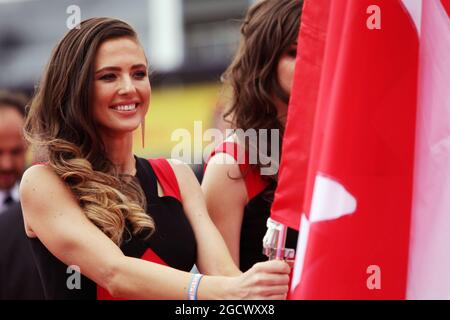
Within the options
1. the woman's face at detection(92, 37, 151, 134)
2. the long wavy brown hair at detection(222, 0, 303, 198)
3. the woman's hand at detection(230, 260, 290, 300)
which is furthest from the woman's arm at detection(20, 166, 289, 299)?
the long wavy brown hair at detection(222, 0, 303, 198)

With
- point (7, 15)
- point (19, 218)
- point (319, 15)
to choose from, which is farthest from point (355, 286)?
point (7, 15)

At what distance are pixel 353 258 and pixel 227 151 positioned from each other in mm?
1346

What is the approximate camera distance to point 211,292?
12.0 feet

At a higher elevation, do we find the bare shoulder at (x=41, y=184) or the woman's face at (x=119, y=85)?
the woman's face at (x=119, y=85)

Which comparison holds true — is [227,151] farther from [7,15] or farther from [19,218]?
[7,15]

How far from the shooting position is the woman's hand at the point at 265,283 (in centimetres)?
358

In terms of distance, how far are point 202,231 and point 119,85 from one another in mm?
655

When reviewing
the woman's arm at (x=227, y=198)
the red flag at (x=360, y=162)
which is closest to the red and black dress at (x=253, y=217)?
the woman's arm at (x=227, y=198)

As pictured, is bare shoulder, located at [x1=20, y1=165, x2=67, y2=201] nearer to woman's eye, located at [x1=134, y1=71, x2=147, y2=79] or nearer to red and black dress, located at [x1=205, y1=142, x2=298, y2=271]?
woman's eye, located at [x1=134, y1=71, x2=147, y2=79]

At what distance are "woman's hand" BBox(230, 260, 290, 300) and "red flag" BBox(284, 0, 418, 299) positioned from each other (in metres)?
0.16

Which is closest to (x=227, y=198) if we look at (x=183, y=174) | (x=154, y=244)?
(x=183, y=174)

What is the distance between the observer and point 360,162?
338 centimetres
